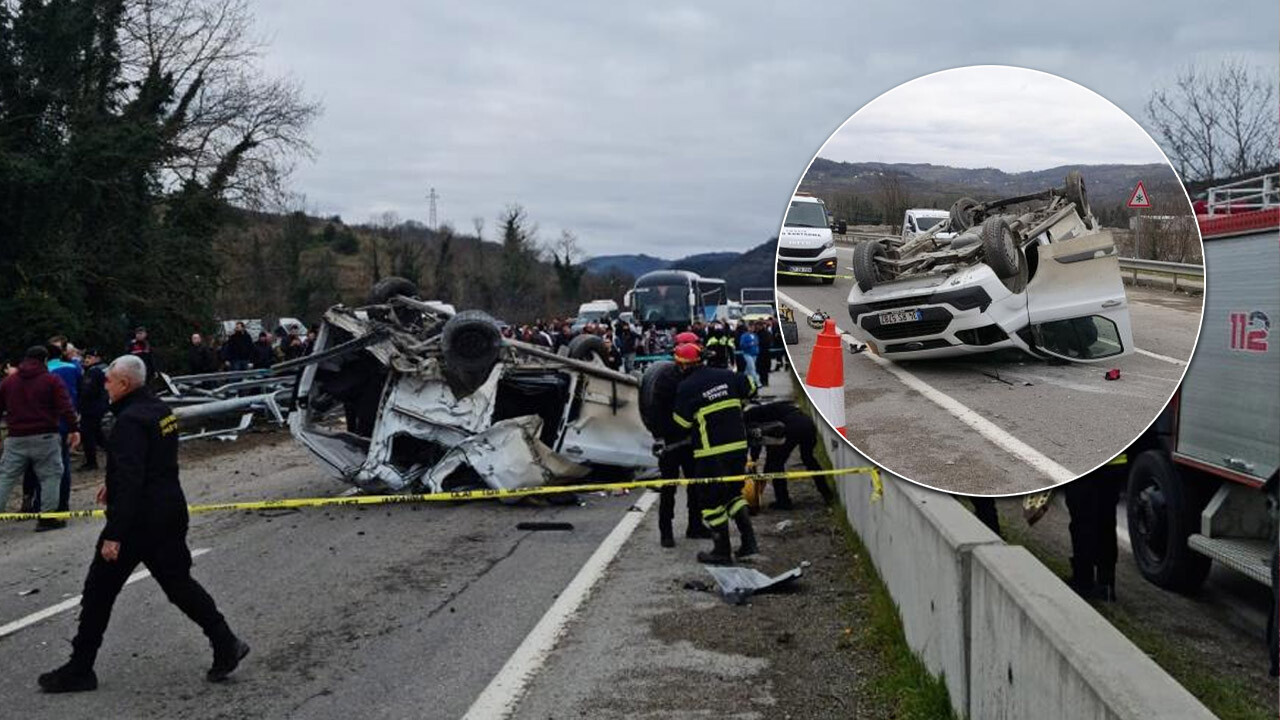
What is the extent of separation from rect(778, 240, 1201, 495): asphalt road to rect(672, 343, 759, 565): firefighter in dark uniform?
685 centimetres

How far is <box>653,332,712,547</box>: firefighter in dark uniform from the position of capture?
9.94 meters

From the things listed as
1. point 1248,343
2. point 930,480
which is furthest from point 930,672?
point 930,480

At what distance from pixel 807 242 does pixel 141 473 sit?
517cm

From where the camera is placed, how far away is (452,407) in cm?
1179

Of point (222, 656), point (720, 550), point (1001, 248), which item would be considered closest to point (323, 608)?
point (222, 656)

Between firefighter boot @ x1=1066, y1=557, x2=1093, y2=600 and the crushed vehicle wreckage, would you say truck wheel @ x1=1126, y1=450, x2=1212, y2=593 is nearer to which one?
firefighter boot @ x1=1066, y1=557, x2=1093, y2=600

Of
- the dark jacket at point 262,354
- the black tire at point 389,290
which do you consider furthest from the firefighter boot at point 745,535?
the dark jacket at point 262,354

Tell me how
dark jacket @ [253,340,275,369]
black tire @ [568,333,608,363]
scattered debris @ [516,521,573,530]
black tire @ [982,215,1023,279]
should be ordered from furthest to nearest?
dark jacket @ [253,340,275,369]
black tire @ [568,333,608,363]
scattered debris @ [516,521,573,530]
black tire @ [982,215,1023,279]

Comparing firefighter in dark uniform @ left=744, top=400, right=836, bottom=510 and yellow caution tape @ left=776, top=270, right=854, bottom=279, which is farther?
firefighter in dark uniform @ left=744, top=400, right=836, bottom=510

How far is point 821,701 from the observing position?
585 cm

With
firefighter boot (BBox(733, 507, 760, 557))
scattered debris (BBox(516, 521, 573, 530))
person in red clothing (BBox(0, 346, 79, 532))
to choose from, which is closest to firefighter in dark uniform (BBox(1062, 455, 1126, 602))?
firefighter boot (BBox(733, 507, 760, 557))

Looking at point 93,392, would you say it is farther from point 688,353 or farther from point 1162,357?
point 1162,357

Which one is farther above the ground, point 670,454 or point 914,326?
point 914,326

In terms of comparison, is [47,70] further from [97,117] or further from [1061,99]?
[1061,99]
